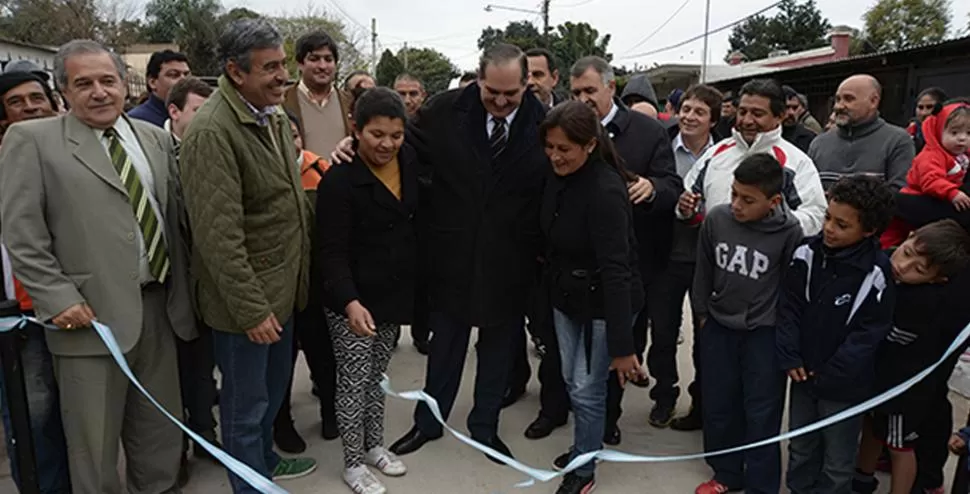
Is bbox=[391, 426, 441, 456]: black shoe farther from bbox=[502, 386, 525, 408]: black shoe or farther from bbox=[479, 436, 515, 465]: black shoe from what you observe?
bbox=[502, 386, 525, 408]: black shoe

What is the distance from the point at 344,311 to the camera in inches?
112

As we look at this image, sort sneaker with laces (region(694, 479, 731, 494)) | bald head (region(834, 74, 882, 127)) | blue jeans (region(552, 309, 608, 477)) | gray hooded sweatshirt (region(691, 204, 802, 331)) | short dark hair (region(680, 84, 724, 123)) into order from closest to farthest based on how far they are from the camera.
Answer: gray hooded sweatshirt (region(691, 204, 802, 331)) < blue jeans (region(552, 309, 608, 477)) < sneaker with laces (region(694, 479, 731, 494)) < short dark hair (region(680, 84, 724, 123)) < bald head (region(834, 74, 882, 127))

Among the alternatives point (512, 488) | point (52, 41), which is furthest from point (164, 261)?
point (52, 41)

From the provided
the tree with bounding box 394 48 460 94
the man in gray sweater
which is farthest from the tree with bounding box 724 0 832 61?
the man in gray sweater

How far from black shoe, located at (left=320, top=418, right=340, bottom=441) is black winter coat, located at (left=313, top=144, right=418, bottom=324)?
94cm

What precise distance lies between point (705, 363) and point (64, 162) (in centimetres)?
282

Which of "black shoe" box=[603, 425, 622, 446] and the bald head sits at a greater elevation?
the bald head

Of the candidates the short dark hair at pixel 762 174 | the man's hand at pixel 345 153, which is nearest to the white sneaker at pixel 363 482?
the man's hand at pixel 345 153

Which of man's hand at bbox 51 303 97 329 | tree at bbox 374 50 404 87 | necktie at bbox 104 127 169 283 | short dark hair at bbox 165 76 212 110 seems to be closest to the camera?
man's hand at bbox 51 303 97 329

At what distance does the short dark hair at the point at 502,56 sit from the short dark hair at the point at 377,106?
0.46m

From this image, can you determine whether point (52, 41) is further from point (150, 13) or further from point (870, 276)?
point (870, 276)

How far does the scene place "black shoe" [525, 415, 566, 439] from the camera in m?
3.61

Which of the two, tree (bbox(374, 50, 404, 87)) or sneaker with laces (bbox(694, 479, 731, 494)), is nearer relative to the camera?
sneaker with laces (bbox(694, 479, 731, 494))

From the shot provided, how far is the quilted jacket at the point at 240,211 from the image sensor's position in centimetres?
230
